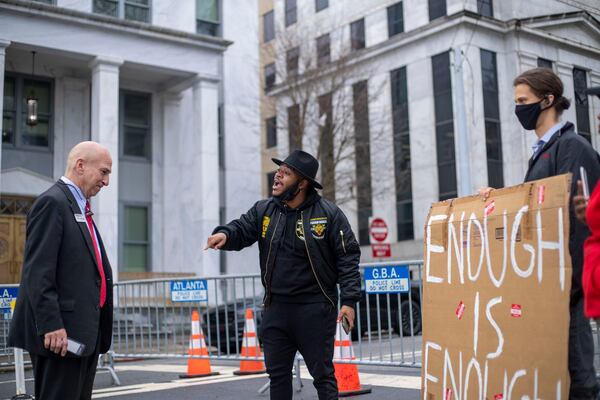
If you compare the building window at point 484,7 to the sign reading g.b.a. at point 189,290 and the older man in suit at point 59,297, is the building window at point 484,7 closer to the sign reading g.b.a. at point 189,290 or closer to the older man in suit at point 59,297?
the sign reading g.b.a. at point 189,290

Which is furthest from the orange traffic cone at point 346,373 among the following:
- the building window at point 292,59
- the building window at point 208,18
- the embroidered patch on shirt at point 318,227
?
the building window at point 292,59

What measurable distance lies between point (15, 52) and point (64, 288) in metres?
17.0

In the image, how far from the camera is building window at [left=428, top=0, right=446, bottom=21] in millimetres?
30109

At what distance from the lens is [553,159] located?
4.13 meters

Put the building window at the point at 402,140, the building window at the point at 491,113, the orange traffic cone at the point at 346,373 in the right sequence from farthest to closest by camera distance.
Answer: the building window at the point at 402,140 < the building window at the point at 491,113 < the orange traffic cone at the point at 346,373

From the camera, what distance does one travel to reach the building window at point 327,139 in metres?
25.7

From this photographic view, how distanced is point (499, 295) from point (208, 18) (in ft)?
66.9

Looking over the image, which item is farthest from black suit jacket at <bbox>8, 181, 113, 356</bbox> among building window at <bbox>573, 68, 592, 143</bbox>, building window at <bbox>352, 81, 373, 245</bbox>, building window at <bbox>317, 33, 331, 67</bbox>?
building window at <bbox>352, 81, 373, 245</bbox>

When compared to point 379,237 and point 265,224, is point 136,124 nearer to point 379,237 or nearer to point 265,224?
point 379,237

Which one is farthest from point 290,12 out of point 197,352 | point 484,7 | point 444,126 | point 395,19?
point 197,352

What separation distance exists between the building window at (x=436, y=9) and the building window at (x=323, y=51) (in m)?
5.82

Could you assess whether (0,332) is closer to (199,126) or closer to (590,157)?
(590,157)

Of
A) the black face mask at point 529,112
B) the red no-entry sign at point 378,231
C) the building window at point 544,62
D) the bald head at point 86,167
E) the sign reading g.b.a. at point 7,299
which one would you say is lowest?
the sign reading g.b.a. at point 7,299

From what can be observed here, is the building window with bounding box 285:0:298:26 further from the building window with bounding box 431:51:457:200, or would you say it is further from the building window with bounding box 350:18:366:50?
the building window with bounding box 431:51:457:200
